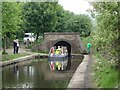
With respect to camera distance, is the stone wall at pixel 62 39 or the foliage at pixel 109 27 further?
the stone wall at pixel 62 39

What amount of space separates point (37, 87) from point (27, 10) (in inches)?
1273

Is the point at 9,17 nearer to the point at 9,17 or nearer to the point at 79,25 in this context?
the point at 9,17

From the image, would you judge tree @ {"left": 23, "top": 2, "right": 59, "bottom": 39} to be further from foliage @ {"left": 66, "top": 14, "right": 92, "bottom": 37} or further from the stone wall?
foliage @ {"left": 66, "top": 14, "right": 92, "bottom": 37}

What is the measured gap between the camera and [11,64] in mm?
28109

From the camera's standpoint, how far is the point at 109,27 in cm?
1302

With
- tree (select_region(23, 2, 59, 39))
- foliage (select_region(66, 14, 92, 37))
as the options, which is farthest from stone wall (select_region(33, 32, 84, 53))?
foliage (select_region(66, 14, 92, 37))

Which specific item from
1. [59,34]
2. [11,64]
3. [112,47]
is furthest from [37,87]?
[59,34]

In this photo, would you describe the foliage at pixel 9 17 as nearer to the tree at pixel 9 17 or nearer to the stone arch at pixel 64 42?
the tree at pixel 9 17

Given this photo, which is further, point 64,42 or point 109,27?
point 64,42

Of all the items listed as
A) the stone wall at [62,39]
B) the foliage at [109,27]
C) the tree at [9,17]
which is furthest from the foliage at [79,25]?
the foliage at [109,27]

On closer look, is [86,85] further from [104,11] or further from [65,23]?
[65,23]

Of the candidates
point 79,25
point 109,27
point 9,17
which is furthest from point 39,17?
point 109,27

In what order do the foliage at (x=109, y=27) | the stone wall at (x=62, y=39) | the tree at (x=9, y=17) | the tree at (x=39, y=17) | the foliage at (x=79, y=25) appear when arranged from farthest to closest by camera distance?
the foliage at (x=79, y=25), the tree at (x=39, y=17), the stone wall at (x=62, y=39), the tree at (x=9, y=17), the foliage at (x=109, y=27)

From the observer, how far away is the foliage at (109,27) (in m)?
12.6
